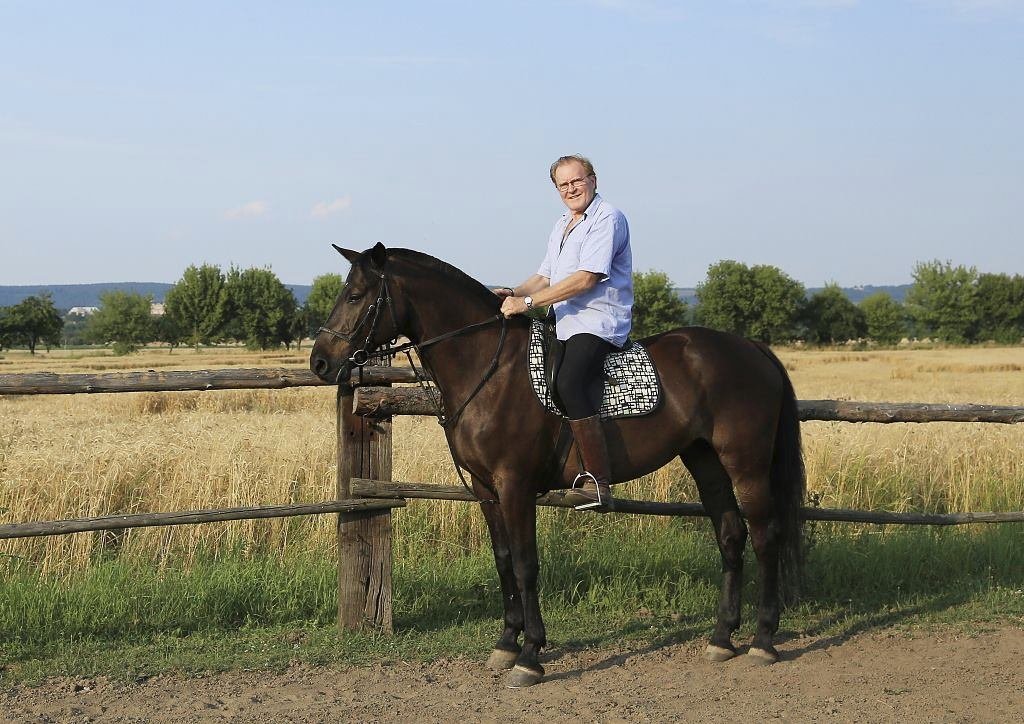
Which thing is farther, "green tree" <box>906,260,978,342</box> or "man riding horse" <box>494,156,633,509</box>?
"green tree" <box>906,260,978,342</box>

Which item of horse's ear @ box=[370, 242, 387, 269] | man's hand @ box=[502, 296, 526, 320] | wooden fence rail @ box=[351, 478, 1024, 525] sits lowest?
wooden fence rail @ box=[351, 478, 1024, 525]

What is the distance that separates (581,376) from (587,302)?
42cm

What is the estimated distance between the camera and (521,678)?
16.8 feet

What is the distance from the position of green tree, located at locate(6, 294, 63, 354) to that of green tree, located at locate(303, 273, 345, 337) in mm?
23538

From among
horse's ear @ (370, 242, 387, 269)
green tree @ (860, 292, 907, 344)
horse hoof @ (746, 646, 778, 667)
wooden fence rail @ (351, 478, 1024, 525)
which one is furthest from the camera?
green tree @ (860, 292, 907, 344)

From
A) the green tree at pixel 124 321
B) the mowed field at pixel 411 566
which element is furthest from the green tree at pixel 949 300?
the mowed field at pixel 411 566

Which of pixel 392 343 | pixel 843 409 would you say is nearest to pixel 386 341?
pixel 392 343

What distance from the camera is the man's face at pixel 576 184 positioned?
5.33m

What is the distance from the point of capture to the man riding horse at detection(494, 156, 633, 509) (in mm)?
5168

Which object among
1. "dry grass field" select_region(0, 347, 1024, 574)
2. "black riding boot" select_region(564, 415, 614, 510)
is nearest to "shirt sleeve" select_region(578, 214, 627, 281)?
"black riding boot" select_region(564, 415, 614, 510)

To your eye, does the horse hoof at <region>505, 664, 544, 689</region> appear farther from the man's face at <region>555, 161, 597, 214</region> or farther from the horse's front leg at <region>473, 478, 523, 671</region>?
the man's face at <region>555, 161, 597, 214</region>

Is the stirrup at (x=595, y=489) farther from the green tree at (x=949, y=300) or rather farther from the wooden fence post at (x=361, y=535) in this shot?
the green tree at (x=949, y=300)

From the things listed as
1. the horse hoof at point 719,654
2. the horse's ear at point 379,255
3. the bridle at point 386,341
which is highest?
the horse's ear at point 379,255

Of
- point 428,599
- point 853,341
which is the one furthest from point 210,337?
point 428,599
